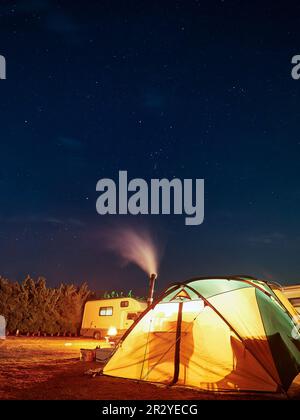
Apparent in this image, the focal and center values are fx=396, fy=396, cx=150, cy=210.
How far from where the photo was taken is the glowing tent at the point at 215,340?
23.4ft

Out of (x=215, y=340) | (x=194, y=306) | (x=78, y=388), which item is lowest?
(x=78, y=388)

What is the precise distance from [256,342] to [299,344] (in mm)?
A: 1091

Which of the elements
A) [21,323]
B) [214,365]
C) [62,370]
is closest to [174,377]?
[214,365]

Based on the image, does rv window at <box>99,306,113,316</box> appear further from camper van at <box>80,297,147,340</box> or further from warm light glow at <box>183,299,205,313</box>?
Result: warm light glow at <box>183,299,205,313</box>

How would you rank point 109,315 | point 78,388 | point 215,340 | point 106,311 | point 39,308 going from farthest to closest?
point 39,308
point 106,311
point 109,315
point 215,340
point 78,388

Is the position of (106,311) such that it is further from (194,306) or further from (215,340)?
(215,340)

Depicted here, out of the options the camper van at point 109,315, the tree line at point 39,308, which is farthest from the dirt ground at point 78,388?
the tree line at point 39,308

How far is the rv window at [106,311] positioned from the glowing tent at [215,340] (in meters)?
16.0

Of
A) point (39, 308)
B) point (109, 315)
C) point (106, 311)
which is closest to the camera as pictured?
point (109, 315)

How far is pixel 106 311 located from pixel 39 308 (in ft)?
19.5

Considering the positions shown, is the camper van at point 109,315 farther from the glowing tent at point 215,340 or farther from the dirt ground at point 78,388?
the glowing tent at point 215,340

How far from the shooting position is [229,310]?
25.6 ft

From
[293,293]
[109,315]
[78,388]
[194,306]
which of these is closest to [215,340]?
[194,306]

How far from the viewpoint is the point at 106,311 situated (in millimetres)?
24766
